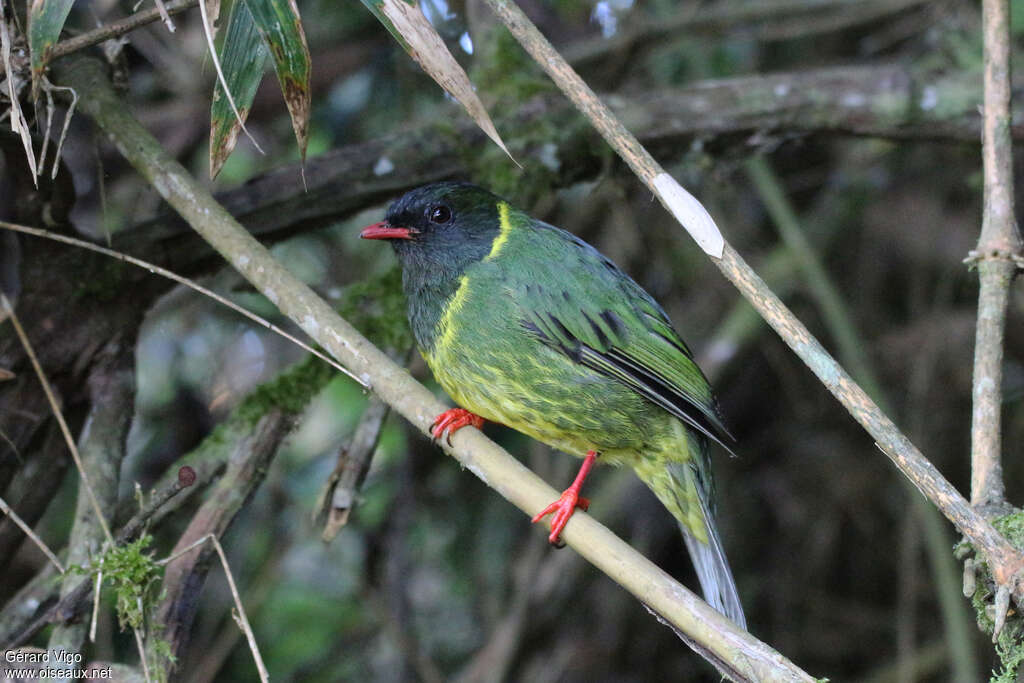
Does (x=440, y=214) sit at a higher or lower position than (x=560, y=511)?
higher

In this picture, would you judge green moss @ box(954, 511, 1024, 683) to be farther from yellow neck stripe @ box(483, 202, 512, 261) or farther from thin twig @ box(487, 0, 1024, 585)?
yellow neck stripe @ box(483, 202, 512, 261)

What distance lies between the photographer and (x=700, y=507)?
11.0ft

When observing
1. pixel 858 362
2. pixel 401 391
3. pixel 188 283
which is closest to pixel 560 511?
pixel 401 391

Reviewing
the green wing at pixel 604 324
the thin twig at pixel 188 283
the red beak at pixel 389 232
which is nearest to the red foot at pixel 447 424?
the thin twig at pixel 188 283

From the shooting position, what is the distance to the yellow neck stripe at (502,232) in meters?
3.33

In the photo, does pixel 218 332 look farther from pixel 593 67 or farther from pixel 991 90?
pixel 991 90

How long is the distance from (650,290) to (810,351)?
11.0 feet

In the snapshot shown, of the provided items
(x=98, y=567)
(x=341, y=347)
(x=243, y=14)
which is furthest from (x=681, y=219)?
(x=98, y=567)

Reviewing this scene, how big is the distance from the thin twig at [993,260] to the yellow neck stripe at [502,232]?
1415 millimetres

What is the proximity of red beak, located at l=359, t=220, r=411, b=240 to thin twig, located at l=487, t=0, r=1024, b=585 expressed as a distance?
35.4 inches

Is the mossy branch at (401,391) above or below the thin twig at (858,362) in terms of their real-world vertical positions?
below

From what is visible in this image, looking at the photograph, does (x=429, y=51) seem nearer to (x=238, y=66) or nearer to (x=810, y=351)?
(x=238, y=66)

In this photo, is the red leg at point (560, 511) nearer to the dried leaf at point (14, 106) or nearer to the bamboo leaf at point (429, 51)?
the bamboo leaf at point (429, 51)

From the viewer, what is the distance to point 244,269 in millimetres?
2938
